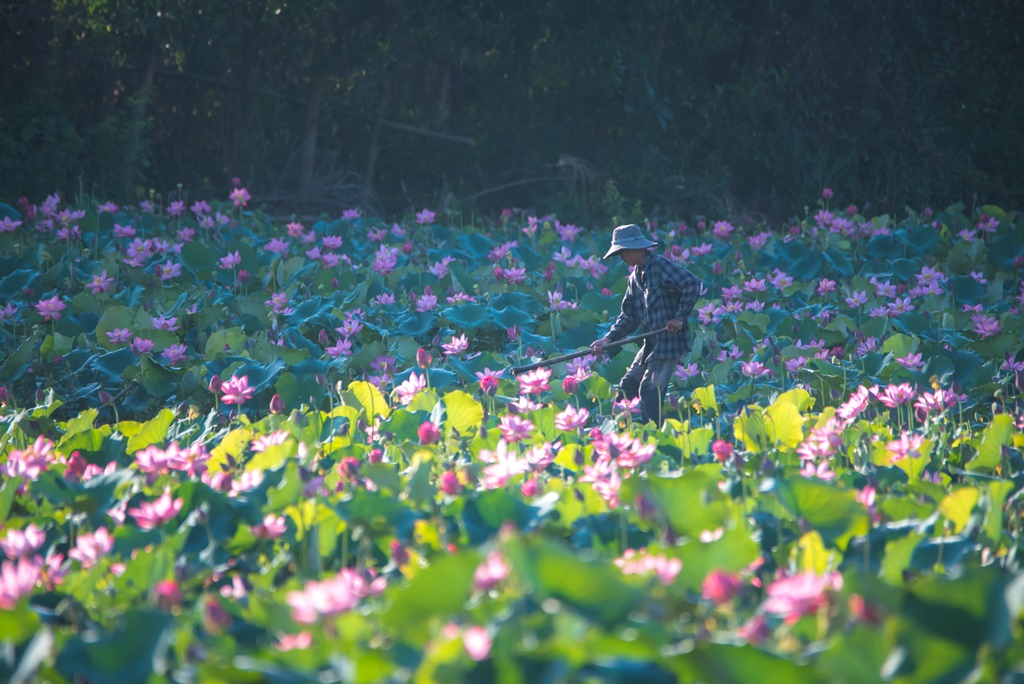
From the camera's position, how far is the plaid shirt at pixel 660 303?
14.5 feet

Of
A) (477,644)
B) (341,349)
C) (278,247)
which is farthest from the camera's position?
(278,247)

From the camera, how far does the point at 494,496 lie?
2.36 metres

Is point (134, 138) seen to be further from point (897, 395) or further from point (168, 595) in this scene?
point (168, 595)

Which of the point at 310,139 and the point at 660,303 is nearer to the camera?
the point at 660,303

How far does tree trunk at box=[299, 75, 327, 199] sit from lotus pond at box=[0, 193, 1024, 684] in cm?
544

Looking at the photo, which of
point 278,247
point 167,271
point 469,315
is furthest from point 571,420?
point 278,247

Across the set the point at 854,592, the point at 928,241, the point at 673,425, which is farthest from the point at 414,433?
the point at 928,241

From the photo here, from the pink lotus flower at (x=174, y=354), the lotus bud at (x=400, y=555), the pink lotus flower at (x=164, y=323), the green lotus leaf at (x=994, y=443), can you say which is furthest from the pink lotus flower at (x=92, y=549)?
the pink lotus flower at (x=164, y=323)

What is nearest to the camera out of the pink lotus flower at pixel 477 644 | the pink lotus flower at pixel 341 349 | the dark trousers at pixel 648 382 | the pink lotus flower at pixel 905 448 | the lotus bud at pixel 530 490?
the pink lotus flower at pixel 477 644

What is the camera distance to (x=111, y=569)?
7.23 feet

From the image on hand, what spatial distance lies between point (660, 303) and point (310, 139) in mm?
8026

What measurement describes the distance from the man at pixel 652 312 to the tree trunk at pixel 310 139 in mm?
7715

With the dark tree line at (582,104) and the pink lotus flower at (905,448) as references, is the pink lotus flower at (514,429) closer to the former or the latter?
the pink lotus flower at (905,448)

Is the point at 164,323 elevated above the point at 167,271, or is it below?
above
